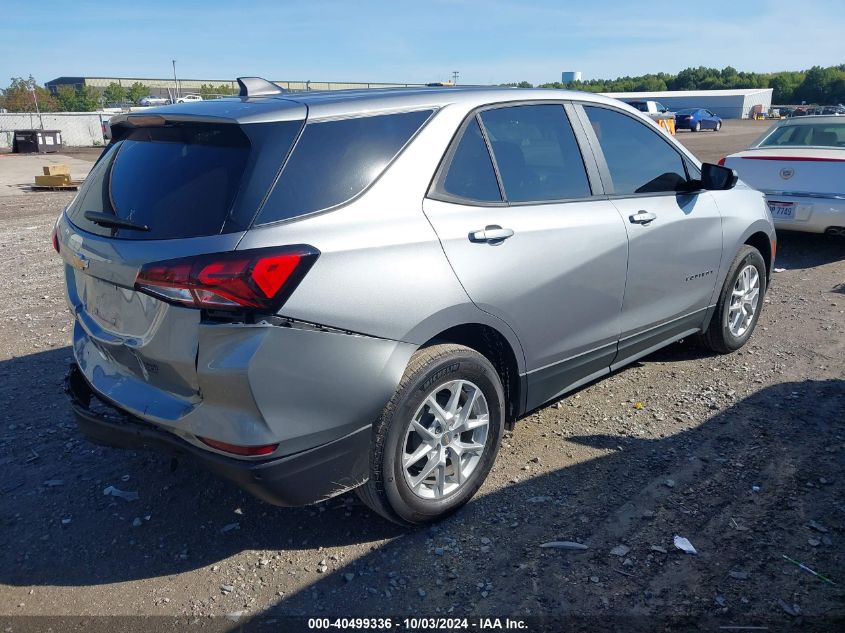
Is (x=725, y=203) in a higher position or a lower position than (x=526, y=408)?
higher

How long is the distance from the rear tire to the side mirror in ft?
2.32

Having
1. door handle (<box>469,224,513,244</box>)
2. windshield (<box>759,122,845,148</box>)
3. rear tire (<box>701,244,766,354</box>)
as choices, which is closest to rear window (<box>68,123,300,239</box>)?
door handle (<box>469,224,513,244</box>)

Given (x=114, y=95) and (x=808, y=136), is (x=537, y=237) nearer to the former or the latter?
(x=808, y=136)

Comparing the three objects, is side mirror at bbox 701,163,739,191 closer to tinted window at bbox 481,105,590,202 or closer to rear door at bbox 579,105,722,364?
rear door at bbox 579,105,722,364

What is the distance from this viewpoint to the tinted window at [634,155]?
4.12m

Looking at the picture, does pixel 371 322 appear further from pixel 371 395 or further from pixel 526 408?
pixel 526 408

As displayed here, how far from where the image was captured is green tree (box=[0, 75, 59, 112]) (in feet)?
204

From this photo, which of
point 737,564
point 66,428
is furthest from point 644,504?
point 66,428

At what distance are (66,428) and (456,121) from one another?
9.68 ft

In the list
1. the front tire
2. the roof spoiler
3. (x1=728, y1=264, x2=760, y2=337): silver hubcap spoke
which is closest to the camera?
the front tire

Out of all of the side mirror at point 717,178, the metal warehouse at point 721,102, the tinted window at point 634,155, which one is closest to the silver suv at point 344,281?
the tinted window at point 634,155

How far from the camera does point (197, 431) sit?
2650 millimetres

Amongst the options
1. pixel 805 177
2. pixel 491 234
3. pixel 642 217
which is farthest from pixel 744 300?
pixel 805 177

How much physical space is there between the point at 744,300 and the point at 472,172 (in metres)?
3.04
